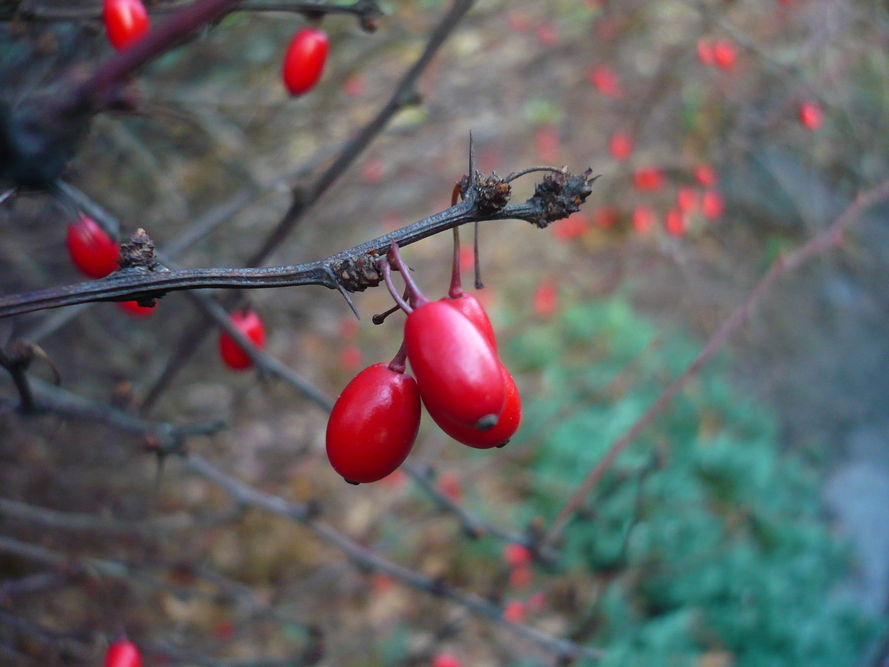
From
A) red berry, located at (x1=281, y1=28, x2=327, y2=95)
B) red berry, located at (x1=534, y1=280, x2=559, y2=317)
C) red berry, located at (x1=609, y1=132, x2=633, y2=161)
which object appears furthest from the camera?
red berry, located at (x1=534, y1=280, x2=559, y2=317)

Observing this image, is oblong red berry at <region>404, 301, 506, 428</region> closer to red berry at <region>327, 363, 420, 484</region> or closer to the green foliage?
red berry at <region>327, 363, 420, 484</region>

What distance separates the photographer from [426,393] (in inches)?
30.0

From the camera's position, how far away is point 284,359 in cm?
448

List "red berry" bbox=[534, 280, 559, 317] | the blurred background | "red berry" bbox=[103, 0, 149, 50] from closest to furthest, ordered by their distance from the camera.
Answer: "red berry" bbox=[103, 0, 149, 50]
the blurred background
"red berry" bbox=[534, 280, 559, 317]

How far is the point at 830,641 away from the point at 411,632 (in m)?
2.05

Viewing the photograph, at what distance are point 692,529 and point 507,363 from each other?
6.34ft

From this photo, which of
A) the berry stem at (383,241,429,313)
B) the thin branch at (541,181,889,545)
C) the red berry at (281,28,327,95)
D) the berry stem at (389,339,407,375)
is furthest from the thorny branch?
the thin branch at (541,181,889,545)

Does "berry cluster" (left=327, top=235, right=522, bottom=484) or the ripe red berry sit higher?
the ripe red berry

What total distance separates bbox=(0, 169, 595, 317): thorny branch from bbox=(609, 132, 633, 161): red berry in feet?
14.2

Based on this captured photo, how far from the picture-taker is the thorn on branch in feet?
2.59

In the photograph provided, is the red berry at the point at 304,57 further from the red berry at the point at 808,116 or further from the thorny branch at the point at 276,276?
the red berry at the point at 808,116

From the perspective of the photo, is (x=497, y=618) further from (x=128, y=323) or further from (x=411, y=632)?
(x=128, y=323)

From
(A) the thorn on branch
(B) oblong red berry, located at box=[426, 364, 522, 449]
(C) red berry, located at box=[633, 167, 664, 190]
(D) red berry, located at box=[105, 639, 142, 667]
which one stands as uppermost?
(C) red berry, located at box=[633, 167, 664, 190]

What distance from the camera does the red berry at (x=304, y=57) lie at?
145 centimetres
